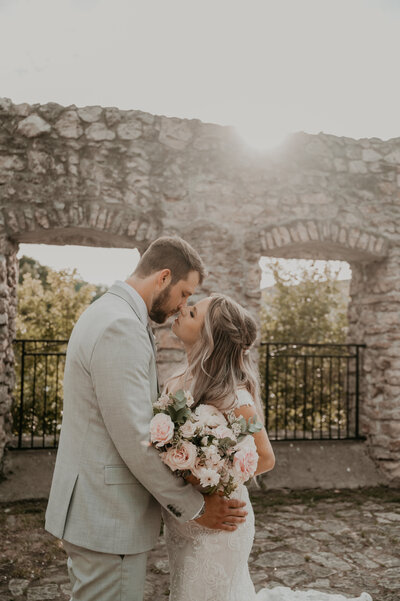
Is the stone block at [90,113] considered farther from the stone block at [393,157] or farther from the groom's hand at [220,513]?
the groom's hand at [220,513]

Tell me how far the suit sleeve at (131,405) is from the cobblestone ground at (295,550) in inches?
74.1

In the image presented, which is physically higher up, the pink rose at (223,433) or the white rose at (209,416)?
the white rose at (209,416)

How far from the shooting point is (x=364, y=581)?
11.6 ft

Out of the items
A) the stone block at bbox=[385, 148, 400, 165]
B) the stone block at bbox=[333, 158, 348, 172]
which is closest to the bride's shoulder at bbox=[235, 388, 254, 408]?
the stone block at bbox=[333, 158, 348, 172]

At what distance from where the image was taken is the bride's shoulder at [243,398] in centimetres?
233

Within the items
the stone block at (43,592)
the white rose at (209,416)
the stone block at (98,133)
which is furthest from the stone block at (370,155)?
the stone block at (43,592)

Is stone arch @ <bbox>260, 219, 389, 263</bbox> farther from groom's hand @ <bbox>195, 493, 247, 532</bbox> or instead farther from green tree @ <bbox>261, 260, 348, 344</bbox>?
green tree @ <bbox>261, 260, 348, 344</bbox>

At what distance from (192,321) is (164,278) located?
1.31 feet

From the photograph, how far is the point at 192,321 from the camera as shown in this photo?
2.51m

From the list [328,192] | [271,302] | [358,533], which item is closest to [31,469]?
[358,533]

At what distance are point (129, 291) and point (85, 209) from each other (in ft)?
12.0

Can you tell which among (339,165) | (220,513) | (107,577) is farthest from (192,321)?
(339,165)

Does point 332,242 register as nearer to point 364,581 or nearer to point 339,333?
point 364,581

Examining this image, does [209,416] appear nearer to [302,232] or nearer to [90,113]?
[302,232]
